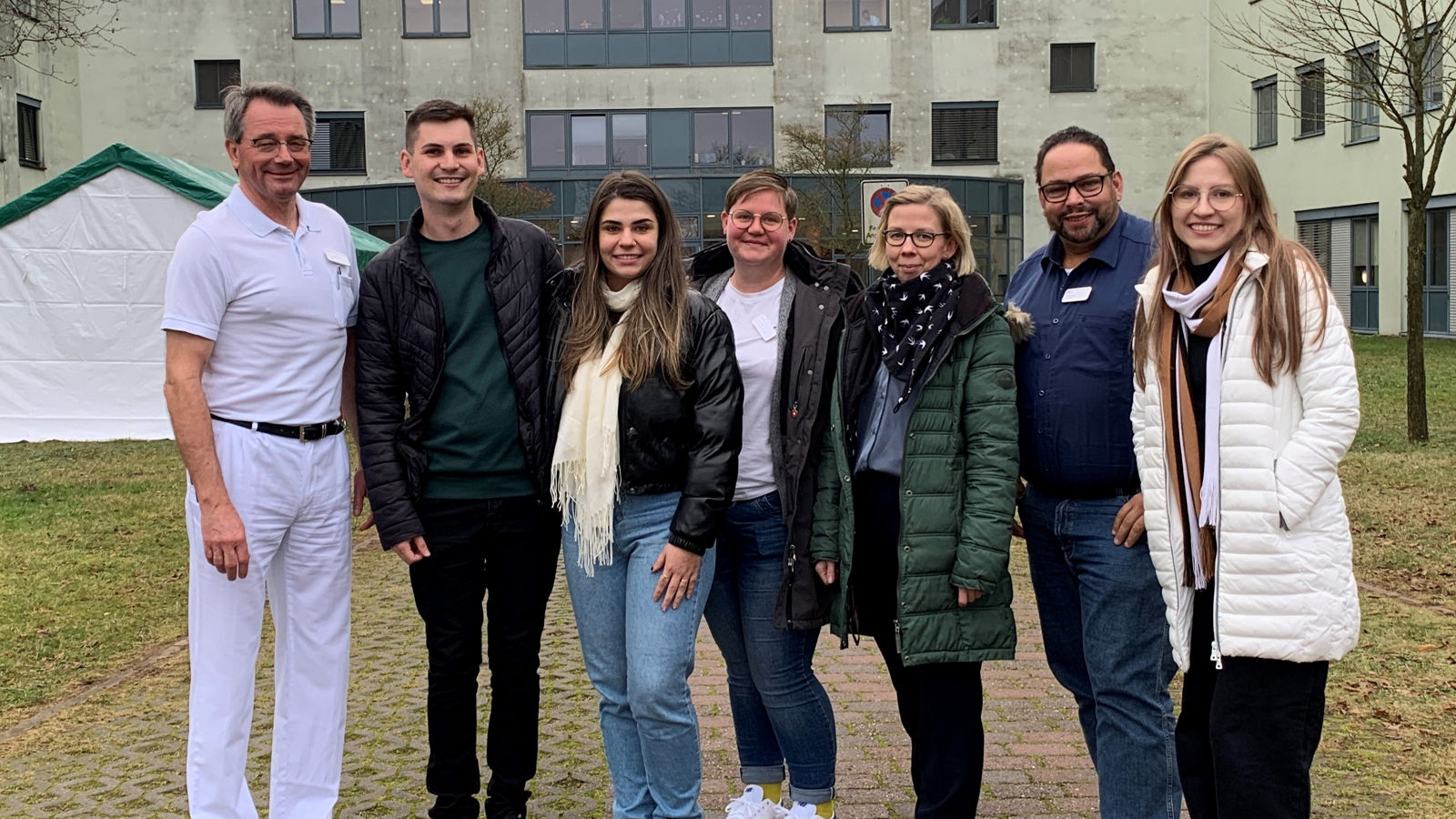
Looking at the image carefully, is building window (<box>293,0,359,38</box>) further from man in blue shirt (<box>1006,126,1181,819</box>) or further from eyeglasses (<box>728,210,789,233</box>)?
man in blue shirt (<box>1006,126,1181,819</box>)

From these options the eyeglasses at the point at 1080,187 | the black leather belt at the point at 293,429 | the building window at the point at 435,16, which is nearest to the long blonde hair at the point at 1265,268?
the eyeglasses at the point at 1080,187

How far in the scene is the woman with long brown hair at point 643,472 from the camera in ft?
13.9

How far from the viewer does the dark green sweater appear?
4461 millimetres

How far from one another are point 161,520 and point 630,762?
856 centimetres

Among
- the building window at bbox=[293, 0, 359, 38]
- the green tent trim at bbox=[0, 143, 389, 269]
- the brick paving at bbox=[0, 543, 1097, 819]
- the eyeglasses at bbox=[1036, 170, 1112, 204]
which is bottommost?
the brick paving at bbox=[0, 543, 1097, 819]

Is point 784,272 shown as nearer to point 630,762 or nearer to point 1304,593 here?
point 630,762

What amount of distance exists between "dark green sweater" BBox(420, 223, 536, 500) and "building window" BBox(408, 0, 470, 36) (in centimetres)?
3685

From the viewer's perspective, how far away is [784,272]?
183 inches

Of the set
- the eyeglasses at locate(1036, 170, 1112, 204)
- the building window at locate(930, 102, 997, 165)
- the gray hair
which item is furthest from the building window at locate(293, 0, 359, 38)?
the eyeglasses at locate(1036, 170, 1112, 204)

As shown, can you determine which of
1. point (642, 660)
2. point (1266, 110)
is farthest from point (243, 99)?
point (1266, 110)

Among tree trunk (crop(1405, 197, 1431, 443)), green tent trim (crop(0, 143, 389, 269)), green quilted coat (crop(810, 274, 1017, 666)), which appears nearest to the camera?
green quilted coat (crop(810, 274, 1017, 666))

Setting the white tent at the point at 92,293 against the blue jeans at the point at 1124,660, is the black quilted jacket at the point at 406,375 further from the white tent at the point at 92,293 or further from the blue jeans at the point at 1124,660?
the white tent at the point at 92,293

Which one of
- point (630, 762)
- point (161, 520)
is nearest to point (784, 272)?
point (630, 762)

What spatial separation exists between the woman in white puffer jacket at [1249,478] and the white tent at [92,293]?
1540 centimetres
